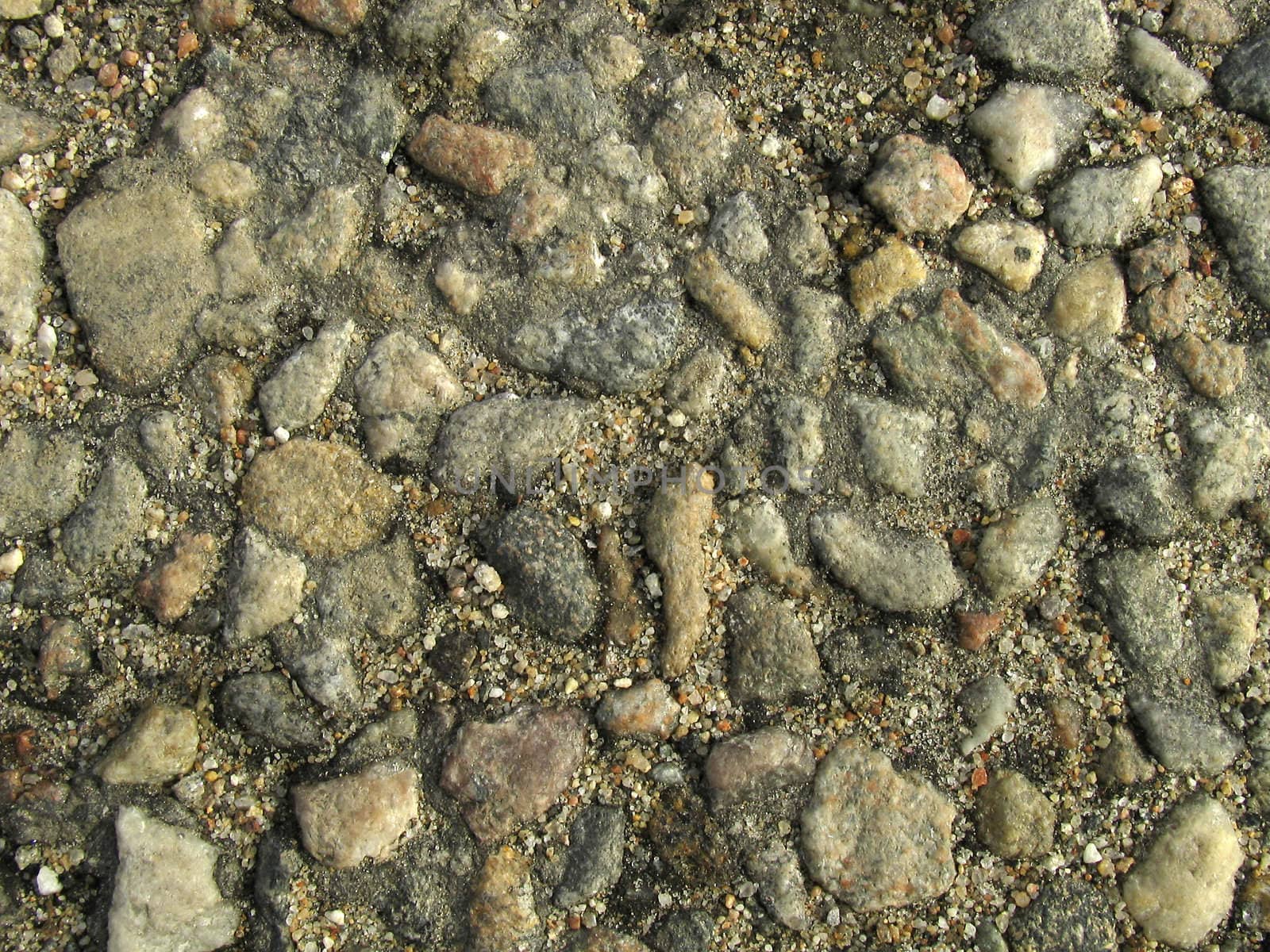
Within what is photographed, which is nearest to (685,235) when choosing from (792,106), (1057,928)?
(792,106)

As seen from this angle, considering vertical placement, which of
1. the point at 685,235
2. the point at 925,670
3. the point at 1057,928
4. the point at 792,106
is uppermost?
the point at 792,106

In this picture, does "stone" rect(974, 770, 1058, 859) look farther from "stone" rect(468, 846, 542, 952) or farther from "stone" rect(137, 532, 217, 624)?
"stone" rect(137, 532, 217, 624)

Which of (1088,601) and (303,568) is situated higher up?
(1088,601)

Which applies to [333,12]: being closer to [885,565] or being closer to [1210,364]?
[885,565]

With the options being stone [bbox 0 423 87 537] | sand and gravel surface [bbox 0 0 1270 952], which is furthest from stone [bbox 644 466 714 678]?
stone [bbox 0 423 87 537]

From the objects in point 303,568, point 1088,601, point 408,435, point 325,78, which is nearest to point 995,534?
point 1088,601

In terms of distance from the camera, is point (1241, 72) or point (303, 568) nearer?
point (303, 568)

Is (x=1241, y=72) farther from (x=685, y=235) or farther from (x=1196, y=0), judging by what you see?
(x=685, y=235)
